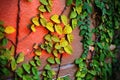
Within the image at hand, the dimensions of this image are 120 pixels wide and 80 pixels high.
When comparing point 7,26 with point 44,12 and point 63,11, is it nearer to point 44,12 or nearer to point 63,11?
point 44,12

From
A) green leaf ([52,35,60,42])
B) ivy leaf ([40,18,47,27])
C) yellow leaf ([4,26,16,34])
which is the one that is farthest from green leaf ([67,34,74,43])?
yellow leaf ([4,26,16,34])

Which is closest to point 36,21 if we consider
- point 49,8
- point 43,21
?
point 43,21

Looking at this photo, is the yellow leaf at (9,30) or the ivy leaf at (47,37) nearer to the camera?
Answer: the yellow leaf at (9,30)

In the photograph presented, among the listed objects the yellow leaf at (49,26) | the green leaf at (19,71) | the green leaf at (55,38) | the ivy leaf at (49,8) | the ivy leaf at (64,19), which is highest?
the ivy leaf at (49,8)

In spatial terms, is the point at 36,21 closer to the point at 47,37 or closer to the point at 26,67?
the point at 47,37

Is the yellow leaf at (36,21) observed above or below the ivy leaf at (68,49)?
above

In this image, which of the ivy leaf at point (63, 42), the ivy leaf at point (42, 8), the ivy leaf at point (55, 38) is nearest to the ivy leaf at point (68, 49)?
the ivy leaf at point (63, 42)

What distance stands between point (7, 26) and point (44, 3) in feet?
1.47

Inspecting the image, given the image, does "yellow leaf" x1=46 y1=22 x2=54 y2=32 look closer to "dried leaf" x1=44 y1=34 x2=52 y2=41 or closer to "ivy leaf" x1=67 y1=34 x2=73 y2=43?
"dried leaf" x1=44 y1=34 x2=52 y2=41

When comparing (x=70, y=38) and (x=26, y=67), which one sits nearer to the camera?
(x=26, y=67)

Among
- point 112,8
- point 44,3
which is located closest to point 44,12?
point 44,3

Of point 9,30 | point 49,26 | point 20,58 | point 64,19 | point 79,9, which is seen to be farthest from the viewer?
point 79,9

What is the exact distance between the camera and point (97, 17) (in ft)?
10.5

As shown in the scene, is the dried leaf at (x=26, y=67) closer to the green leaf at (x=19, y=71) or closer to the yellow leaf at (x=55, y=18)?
the green leaf at (x=19, y=71)
